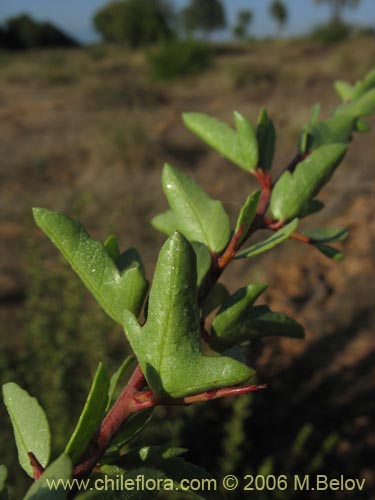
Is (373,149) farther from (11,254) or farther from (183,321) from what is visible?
(183,321)

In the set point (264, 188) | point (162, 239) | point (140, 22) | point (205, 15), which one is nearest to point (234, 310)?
point (264, 188)

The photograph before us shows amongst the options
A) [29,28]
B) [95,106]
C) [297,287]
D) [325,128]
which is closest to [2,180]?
[95,106]

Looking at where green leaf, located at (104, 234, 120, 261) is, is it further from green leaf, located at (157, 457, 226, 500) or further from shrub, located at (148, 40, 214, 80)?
shrub, located at (148, 40, 214, 80)

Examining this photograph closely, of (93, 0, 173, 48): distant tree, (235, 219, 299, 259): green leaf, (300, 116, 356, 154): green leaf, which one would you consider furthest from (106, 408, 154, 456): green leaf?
(93, 0, 173, 48): distant tree

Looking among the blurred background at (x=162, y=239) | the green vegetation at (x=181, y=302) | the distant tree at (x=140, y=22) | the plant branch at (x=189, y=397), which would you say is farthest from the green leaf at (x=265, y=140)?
the distant tree at (x=140, y=22)

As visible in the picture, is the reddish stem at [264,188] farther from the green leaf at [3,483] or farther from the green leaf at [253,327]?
the green leaf at [3,483]
